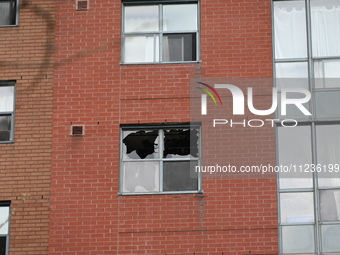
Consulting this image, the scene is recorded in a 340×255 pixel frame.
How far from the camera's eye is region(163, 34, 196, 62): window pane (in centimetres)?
1712

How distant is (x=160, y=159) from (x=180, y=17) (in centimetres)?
319

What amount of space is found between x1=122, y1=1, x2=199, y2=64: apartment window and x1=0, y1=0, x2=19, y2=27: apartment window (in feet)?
7.92

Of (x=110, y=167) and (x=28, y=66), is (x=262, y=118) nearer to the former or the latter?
(x=110, y=167)

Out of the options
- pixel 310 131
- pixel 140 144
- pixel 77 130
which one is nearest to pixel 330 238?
pixel 310 131

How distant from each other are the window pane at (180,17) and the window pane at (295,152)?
302 centimetres

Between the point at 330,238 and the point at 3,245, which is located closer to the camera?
Answer: the point at 330,238

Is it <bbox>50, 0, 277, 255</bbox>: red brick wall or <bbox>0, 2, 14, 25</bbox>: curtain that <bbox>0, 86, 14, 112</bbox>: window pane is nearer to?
<bbox>50, 0, 277, 255</bbox>: red brick wall

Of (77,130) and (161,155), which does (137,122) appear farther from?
(77,130)

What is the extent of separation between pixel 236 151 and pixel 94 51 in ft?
12.2

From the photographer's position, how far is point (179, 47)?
56.4 ft

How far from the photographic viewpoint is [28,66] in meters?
17.1

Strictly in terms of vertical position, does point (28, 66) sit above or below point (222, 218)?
above

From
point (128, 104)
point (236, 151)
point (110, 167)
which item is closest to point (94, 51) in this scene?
point (128, 104)

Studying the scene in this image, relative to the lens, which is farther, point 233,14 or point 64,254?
point 233,14
